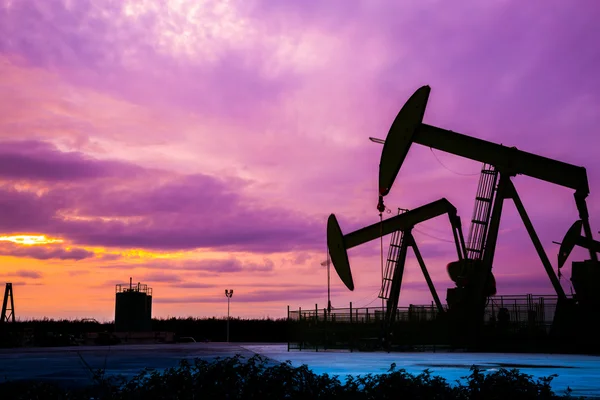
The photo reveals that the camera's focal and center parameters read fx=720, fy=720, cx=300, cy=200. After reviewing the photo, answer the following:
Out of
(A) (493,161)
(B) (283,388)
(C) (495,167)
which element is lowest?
(B) (283,388)

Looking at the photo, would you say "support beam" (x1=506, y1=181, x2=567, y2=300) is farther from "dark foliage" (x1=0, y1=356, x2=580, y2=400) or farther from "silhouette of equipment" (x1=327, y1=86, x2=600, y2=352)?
"dark foliage" (x1=0, y1=356, x2=580, y2=400)

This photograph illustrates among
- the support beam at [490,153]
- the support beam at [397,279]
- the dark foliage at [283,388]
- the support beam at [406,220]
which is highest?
the support beam at [490,153]

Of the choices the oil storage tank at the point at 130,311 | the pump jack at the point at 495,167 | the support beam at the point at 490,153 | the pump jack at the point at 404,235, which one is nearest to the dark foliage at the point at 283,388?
the pump jack at the point at 495,167

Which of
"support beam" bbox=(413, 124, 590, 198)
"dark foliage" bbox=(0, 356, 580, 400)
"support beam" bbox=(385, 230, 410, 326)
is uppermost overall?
"support beam" bbox=(413, 124, 590, 198)

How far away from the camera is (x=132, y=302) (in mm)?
65688

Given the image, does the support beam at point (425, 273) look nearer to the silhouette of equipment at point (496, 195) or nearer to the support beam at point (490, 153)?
the silhouette of equipment at point (496, 195)

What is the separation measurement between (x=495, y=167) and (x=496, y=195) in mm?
1419

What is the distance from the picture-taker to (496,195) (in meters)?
31.9

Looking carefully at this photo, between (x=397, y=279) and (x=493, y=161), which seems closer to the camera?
(x=493, y=161)

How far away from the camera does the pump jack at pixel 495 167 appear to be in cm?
2972

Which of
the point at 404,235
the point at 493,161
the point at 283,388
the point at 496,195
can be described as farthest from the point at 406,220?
the point at 283,388

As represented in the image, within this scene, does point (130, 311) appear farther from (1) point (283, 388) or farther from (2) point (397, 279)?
(1) point (283, 388)

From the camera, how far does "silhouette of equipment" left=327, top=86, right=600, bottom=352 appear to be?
30.0 m

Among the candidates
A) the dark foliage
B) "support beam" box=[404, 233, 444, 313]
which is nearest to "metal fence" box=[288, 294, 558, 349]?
"support beam" box=[404, 233, 444, 313]
